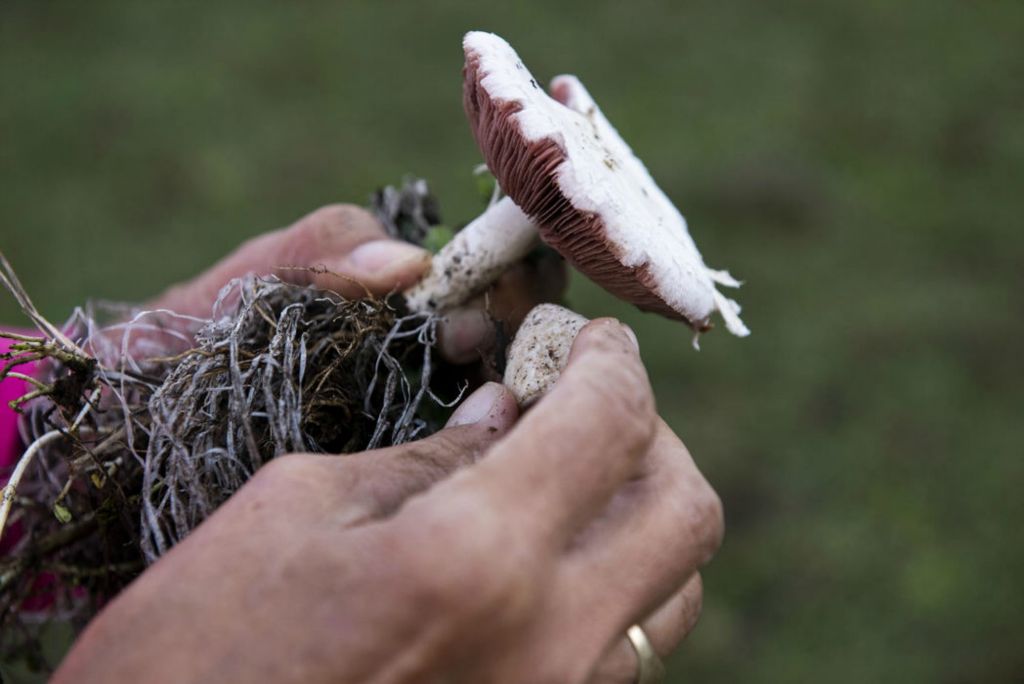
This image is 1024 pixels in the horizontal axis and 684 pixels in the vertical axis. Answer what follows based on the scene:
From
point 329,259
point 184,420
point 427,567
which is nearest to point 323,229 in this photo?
point 329,259

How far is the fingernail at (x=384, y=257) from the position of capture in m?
1.55

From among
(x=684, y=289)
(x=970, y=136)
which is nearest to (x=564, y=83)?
(x=684, y=289)

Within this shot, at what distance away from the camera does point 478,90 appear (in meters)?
1.20

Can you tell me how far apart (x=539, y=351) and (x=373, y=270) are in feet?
1.45

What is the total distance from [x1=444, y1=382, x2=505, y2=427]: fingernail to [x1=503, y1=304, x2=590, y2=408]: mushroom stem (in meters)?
0.05

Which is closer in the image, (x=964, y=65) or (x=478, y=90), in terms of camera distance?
(x=478, y=90)

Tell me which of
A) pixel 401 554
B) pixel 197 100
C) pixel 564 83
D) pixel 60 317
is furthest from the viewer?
pixel 197 100

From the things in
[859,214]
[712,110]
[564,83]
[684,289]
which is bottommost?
[859,214]

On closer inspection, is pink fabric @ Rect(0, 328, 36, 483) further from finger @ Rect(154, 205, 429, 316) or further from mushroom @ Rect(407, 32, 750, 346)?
mushroom @ Rect(407, 32, 750, 346)

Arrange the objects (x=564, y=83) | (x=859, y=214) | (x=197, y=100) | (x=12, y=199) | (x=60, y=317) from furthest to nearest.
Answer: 1. (x=197, y=100)
2. (x=12, y=199)
3. (x=859, y=214)
4. (x=60, y=317)
5. (x=564, y=83)

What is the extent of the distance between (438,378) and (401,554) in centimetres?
74

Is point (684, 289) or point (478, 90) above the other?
point (478, 90)

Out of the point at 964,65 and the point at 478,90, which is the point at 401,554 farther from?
the point at 964,65

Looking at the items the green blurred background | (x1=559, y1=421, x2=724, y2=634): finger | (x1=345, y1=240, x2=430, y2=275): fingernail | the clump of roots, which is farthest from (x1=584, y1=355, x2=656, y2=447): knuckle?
the green blurred background
